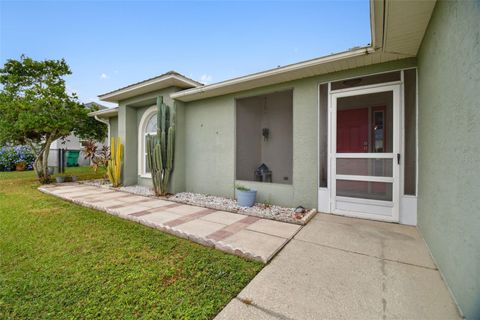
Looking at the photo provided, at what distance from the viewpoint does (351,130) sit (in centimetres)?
428

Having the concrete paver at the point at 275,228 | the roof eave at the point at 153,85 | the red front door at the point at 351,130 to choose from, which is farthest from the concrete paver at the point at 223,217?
the roof eave at the point at 153,85

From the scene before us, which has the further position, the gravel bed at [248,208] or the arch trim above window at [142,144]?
the arch trim above window at [142,144]

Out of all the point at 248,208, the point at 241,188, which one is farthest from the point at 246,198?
the point at 241,188

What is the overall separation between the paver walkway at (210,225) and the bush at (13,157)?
13.2m

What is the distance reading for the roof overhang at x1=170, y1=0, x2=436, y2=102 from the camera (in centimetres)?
250

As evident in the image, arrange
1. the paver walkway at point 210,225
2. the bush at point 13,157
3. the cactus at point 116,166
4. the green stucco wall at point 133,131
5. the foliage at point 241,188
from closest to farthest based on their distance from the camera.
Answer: the paver walkway at point 210,225
the foliage at point 241,188
the green stucco wall at point 133,131
the cactus at point 116,166
the bush at point 13,157

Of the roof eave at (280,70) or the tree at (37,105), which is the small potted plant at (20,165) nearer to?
the tree at (37,105)

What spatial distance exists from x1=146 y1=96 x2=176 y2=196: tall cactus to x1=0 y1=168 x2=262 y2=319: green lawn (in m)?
2.28

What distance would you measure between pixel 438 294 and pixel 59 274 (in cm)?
394

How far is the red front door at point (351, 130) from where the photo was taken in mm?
4148

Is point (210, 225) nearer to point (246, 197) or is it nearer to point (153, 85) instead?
point (246, 197)

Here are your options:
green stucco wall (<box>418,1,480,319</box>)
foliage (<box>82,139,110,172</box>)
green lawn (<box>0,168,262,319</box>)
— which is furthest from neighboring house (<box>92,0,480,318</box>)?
green lawn (<box>0,168,262,319</box>)

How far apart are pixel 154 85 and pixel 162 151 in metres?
2.12

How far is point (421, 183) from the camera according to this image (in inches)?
127
